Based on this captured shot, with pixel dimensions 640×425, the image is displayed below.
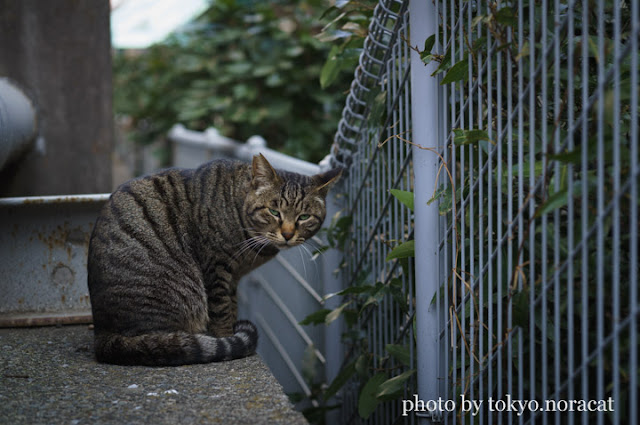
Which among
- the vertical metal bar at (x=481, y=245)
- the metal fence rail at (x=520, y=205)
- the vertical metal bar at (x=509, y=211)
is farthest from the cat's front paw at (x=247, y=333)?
the vertical metal bar at (x=509, y=211)

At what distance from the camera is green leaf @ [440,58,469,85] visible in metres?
1.76

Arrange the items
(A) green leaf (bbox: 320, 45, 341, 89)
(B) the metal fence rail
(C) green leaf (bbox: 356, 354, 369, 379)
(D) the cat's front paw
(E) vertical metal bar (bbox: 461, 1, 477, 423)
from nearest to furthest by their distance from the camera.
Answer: (B) the metal fence rail → (E) vertical metal bar (bbox: 461, 1, 477, 423) → (D) the cat's front paw → (C) green leaf (bbox: 356, 354, 369, 379) → (A) green leaf (bbox: 320, 45, 341, 89)

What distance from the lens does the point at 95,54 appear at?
11.6 feet

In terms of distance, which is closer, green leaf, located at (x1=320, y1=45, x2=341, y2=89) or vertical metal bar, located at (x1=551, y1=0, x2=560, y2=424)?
vertical metal bar, located at (x1=551, y1=0, x2=560, y2=424)

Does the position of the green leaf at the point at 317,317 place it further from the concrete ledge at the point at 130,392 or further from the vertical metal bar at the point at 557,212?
the vertical metal bar at the point at 557,212

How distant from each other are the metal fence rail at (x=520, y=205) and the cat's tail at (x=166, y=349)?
595mm

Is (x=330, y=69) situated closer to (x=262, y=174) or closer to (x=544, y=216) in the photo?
(x=262, y=174)

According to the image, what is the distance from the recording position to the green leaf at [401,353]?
6.97 feet

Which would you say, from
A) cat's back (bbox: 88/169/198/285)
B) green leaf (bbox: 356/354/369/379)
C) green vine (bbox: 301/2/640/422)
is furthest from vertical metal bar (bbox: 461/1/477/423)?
cat's back (bbox: 88/169/198/285)

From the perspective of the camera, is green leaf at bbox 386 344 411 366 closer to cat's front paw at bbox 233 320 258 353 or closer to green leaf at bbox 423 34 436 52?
cat's front paw at bbox 233 320 258 353

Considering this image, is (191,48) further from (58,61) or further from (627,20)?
(627,20)

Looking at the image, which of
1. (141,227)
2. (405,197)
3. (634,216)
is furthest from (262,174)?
(634,216)

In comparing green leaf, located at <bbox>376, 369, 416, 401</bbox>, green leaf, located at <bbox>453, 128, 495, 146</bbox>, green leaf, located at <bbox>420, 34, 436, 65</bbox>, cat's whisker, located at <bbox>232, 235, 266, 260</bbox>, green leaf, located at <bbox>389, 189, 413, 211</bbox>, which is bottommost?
green leaf, located at <bbox>376, 369, 416, 401</bbox>

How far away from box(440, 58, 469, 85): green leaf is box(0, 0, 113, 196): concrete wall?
2411mm
